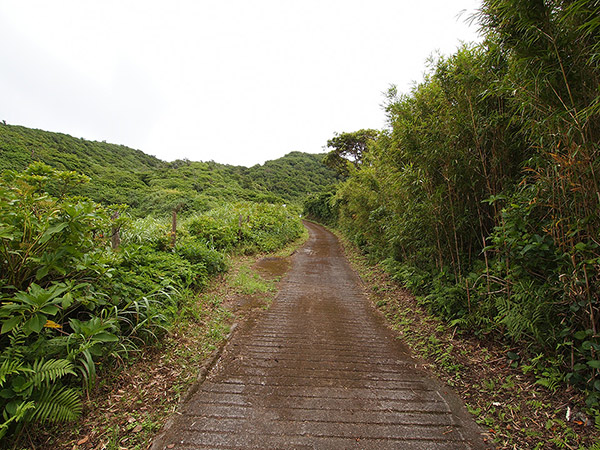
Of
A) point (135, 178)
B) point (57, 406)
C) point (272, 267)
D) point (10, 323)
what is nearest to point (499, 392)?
point (57, 406)

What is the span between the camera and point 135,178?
70.9 feet

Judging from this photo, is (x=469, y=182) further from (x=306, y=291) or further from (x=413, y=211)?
(x=306, y=291)

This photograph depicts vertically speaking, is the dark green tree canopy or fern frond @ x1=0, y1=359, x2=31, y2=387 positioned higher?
the dark green tree canopy

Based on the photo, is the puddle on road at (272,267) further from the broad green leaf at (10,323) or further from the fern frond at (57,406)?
the broad green leaf at (10,323)

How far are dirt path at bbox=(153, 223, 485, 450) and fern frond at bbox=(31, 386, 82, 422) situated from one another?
61 cm

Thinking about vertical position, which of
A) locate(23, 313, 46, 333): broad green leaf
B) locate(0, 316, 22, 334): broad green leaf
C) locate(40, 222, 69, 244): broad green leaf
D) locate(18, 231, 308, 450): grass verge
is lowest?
locate(18, 231, 308, 450): grass verge

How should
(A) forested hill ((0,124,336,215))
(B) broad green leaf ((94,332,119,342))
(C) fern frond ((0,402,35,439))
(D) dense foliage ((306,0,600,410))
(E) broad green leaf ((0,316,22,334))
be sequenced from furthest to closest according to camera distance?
(A) forested hill ((0,124,336,215))
(B) broad green leaf ((94,332,119,342))
(D) dense foliage ((306,0,600,410))
(E) broad green leaf ((0,316,22,334))
(C) fern frond ((0,402,35,439))

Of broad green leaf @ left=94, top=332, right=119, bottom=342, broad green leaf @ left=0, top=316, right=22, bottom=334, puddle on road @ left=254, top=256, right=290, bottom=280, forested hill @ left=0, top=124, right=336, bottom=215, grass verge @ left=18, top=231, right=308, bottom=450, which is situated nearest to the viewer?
broad green leaf @ left=0, top=316, right=22, bottom=334

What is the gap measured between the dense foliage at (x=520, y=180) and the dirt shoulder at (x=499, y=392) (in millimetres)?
129

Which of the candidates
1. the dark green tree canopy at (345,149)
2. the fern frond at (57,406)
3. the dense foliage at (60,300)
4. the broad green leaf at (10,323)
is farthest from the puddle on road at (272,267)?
the dark green tree canopy at (345,149)

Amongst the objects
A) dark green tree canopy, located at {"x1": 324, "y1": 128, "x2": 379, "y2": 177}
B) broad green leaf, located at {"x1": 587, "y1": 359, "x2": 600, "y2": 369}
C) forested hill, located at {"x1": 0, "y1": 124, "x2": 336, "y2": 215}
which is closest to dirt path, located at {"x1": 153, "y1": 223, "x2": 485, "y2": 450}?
broad green leaf, located at {"x1": 587, "y1": 359, "x2": 600, "y2": 369}

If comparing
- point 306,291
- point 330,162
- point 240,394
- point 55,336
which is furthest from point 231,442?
point 330,162

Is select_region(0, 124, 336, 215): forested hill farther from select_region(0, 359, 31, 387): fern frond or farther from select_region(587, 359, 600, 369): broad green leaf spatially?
select_region(587, 359, 600, 369): broad green leaf

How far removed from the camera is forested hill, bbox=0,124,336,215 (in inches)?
636
